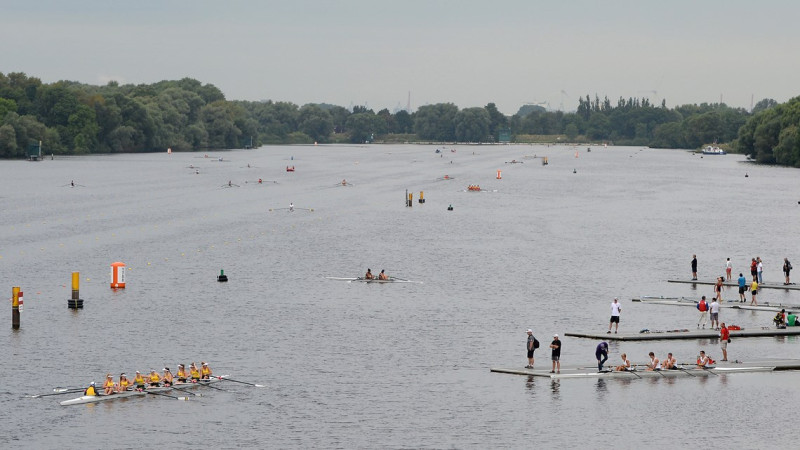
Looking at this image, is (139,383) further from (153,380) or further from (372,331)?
(372,331)

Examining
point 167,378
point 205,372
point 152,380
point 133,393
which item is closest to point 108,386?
point 133,393

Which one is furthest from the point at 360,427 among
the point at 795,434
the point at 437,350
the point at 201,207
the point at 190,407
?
the point at 201,207

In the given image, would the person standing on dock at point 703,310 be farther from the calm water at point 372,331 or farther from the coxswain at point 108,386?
the coxswain at point 108,386

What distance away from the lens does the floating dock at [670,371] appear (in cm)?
6241

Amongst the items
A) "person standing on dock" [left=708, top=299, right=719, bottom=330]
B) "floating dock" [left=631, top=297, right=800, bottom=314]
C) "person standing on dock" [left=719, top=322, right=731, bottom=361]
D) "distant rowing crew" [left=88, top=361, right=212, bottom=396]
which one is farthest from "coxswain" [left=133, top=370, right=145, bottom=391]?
"floating dock" [left=631, top=297, right=800, bottom=314]

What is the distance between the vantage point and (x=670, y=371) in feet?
207

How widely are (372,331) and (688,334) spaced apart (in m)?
20.3

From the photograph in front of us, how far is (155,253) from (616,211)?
82.4 metres

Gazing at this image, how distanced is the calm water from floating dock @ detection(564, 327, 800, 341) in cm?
78

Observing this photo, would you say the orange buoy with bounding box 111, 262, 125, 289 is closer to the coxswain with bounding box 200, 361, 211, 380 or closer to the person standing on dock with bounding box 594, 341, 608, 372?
the coxswain with bounding box 200, 361, 211, 380

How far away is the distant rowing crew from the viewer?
5819 cm

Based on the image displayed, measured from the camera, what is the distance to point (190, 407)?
188 feet

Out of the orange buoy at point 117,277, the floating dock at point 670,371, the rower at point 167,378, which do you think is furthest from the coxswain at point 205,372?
the orange buoy at point 117,277

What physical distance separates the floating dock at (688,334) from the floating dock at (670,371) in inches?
273
